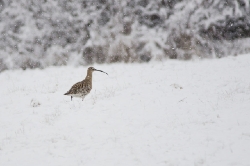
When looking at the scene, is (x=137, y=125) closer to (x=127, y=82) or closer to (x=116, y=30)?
(x=127, y=82)

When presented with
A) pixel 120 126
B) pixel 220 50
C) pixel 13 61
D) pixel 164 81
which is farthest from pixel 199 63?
pixel 13 61

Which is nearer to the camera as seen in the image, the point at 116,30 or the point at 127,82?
the point at 127,82

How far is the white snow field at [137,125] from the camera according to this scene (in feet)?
18.9

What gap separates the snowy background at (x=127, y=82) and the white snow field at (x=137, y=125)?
0.03 meters

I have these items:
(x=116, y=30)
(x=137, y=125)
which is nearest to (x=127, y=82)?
(x=137, y=125)

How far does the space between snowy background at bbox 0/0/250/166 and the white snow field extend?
28 mm

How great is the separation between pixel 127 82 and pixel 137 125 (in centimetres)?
582

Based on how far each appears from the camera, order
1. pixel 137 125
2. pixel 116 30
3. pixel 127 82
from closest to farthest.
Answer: pixel 137 125, pixel 127 82, pixel 116 30

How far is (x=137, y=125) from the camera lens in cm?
745

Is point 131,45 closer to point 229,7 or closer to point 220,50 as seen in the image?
point 220,50

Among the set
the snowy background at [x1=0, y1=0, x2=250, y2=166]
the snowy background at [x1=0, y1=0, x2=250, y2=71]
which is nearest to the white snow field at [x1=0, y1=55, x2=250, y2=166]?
the snowy background at [x1=0, y1=0, x2=250, y2=166]

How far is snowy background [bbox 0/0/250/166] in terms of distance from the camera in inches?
243

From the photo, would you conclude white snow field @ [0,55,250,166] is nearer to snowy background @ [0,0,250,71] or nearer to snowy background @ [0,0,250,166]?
snowy background @ [0,0,250,166]

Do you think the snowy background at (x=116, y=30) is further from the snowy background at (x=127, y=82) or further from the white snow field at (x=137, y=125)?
the white snow field at (x=137, y=125)
